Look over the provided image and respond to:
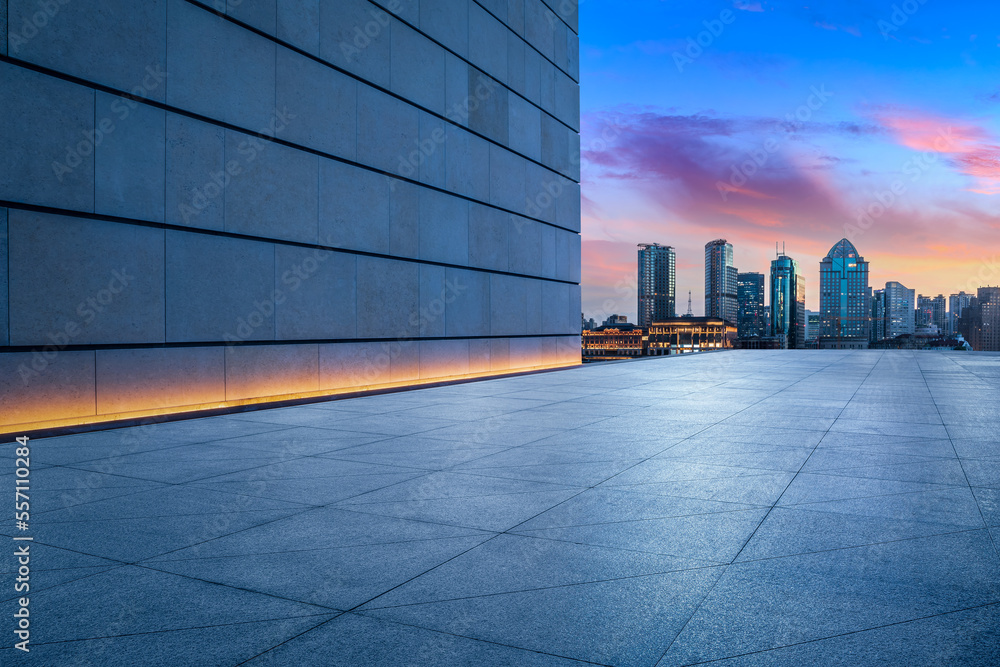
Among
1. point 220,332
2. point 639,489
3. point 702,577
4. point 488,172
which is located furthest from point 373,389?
point 702,577

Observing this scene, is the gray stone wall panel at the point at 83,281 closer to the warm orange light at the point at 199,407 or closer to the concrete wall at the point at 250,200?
the concrete wall at the point at 250,200

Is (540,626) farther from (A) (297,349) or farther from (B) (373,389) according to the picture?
(B) (373,389)

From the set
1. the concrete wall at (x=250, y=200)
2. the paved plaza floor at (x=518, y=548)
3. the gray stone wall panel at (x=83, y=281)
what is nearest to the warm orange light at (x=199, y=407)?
the concrete wall at (x=250, y=200)

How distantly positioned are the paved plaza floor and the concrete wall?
2.47 meters

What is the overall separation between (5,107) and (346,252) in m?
6.90

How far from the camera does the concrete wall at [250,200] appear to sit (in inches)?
379

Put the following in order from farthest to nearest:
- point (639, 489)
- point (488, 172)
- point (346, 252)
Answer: point (488, 172) < point (346, 252) < point (639, 489)

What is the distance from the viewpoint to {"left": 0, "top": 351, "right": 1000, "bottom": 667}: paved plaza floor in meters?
3.05

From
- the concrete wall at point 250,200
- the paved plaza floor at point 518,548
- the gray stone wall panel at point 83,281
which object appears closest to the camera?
the paved plaza floor at point 518,548

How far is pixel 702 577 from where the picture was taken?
380 cm

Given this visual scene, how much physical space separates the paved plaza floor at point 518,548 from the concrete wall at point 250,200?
2465mm

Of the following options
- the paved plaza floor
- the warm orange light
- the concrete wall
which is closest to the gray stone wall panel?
the concrete wall

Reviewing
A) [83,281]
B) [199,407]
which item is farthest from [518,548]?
[199,407]

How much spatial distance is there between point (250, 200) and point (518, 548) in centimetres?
1055
